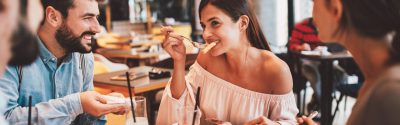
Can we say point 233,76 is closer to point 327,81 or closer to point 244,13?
point 244,13

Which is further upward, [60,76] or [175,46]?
[175,46]

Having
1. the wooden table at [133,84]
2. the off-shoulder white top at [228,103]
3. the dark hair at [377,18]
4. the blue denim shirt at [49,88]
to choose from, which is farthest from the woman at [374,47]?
A: the wooden table at [133,84]

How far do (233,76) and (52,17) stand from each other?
943 mm

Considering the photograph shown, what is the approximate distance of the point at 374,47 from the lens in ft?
3.32

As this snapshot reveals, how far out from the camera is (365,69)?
1.06m

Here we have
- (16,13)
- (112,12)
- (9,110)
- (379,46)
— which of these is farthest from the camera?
(112,12)

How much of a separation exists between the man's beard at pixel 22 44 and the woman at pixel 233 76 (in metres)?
1.01

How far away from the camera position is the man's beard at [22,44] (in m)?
0.77

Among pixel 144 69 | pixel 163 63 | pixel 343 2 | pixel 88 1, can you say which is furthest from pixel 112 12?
pixel 343 2

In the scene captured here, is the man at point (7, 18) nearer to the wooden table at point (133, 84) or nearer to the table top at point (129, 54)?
the wooden table at point (133, 84)

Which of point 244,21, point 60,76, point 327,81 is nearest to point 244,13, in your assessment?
point 244,21

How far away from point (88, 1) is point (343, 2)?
135 centimetres

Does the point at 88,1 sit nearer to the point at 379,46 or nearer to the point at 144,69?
the point at 379,46

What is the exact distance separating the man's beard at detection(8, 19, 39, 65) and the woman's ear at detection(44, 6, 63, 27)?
114cm
